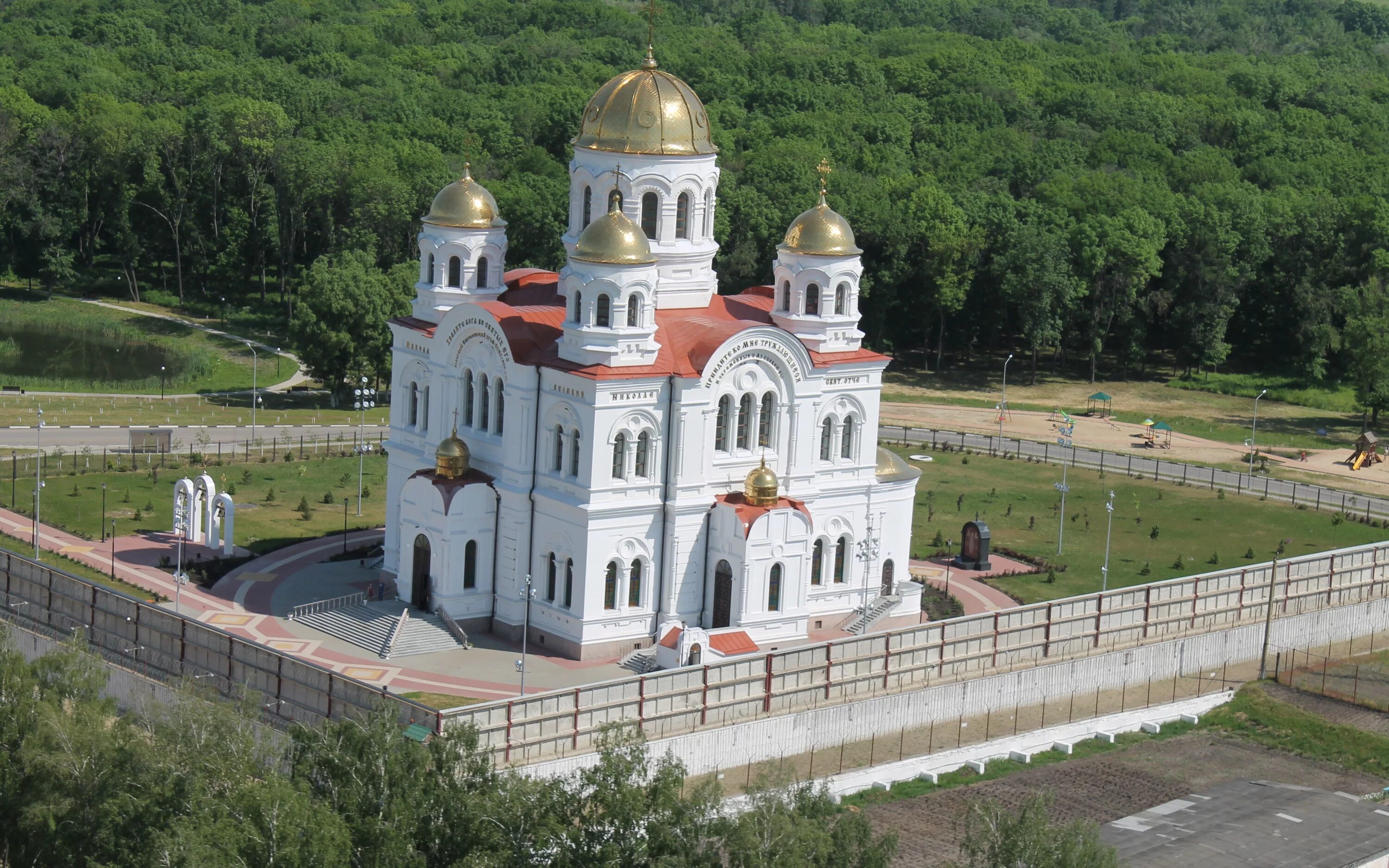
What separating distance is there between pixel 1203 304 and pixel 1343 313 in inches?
271

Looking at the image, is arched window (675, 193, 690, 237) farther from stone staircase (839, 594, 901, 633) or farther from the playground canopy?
the playground canopy

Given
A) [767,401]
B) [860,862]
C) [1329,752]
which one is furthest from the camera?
[767,401]

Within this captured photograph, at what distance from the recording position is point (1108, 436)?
99.2 meters

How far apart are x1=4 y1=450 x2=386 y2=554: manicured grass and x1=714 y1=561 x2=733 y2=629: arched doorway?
16.7m

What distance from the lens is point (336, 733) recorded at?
45000 mm

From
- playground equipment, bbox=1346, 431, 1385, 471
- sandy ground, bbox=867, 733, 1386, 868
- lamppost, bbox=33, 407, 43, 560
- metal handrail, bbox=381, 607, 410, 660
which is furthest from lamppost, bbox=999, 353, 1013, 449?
lamppost, bbox=33, 407, 43, 560

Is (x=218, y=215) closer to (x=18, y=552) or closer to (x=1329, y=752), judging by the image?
(x=18, y=552)

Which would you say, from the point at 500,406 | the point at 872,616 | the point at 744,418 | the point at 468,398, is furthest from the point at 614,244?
the point at 872,616

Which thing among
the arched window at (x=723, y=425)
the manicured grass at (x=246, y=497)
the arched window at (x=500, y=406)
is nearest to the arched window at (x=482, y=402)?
the arched window at (x=500, y=406)

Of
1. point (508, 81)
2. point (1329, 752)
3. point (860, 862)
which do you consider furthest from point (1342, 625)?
point (508, 81)

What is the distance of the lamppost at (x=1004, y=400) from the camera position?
3875 inches

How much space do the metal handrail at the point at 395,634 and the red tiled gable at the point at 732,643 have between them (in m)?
8.78

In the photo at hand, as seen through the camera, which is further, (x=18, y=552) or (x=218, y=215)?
(x=218, y=215)

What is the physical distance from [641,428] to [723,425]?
293 cm
